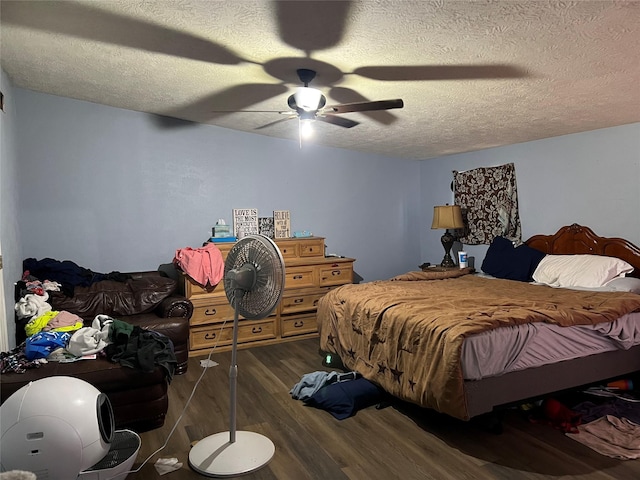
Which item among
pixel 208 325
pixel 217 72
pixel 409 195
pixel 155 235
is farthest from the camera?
pixel 409 195

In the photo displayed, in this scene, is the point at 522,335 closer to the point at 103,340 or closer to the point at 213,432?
the point at 213,432

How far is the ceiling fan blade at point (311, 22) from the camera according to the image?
1933 mm

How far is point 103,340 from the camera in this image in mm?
2623

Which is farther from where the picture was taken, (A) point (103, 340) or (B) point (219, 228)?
(B) point (219, 228)

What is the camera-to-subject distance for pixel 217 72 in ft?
9.49

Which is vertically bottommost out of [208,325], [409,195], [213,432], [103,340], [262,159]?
[213,432]

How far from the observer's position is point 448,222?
198 inches

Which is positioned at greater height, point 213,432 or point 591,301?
point 591,301

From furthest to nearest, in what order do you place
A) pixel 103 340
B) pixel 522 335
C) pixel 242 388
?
pixel 242 388
pixel 103 340
pixel 522 335

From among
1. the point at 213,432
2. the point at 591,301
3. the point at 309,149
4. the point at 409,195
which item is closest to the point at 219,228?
the point at 309,149

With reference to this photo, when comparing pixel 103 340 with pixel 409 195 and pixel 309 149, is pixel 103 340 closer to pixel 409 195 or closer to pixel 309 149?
pixel 309 149

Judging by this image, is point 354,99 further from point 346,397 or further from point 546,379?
point 546,379

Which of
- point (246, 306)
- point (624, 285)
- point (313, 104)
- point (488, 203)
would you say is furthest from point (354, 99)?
point (624, 285)

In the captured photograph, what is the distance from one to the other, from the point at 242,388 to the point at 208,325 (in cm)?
101
